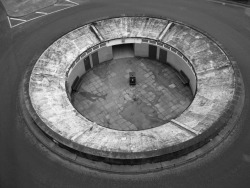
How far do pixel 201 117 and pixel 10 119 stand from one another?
854 inches

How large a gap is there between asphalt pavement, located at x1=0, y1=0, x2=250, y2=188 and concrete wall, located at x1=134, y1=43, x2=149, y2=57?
759cm

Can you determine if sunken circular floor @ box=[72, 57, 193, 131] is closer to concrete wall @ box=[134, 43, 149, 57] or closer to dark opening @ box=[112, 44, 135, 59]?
dark opening @ box=[112, 44, 135, 59]

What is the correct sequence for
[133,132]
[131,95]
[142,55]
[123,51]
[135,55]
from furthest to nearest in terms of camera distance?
[123,51]
[135,55]
[142,55]
[131,95]
[133,132]

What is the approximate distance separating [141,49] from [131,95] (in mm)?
7380

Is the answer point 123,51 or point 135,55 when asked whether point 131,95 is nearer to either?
point 135,55

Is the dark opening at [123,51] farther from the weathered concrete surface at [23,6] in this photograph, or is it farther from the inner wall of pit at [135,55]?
the weathered concrete surface at [23,6]

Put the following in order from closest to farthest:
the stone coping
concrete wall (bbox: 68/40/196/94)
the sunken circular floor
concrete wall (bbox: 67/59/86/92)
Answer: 1. the stone coping
2. the sunken circular floor
3. concrete wall (bbox: 68/40/196/94)
4. concrete wall (bbox: 67/59/86/92)

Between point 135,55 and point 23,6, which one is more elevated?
point 23,6

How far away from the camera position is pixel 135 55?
44.4m

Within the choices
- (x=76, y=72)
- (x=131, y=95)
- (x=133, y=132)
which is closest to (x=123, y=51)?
(x=131, y=95)

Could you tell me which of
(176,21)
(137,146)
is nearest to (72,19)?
(176,21)

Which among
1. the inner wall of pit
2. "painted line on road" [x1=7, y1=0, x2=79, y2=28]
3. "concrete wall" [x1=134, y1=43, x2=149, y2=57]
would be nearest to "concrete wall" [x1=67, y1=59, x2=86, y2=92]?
the inner wall of pit

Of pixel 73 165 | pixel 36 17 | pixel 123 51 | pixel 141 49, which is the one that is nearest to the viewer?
pixel 73 165

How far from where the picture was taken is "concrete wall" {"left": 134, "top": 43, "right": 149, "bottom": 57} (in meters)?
42.8
